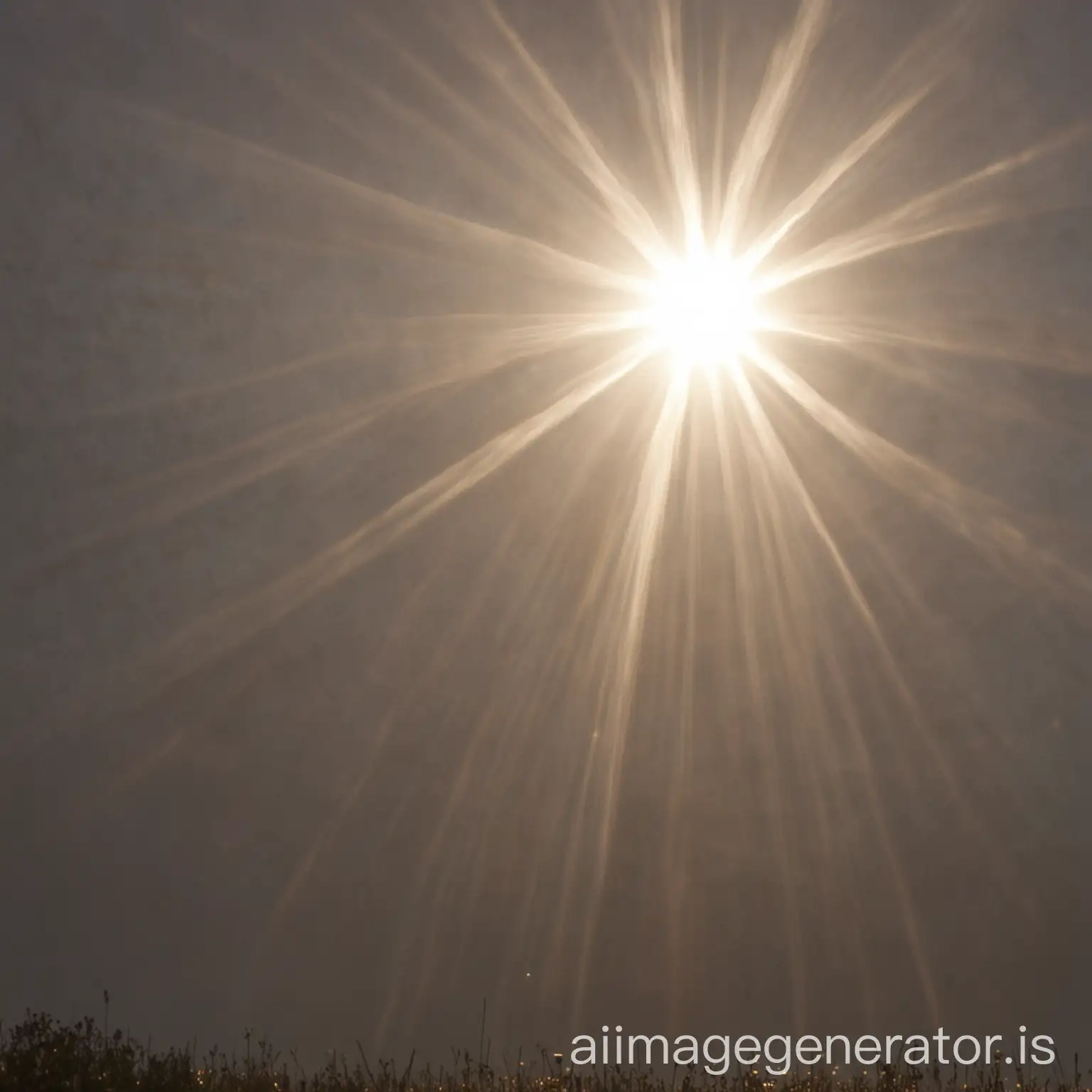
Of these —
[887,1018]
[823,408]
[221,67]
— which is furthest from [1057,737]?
[221,67]

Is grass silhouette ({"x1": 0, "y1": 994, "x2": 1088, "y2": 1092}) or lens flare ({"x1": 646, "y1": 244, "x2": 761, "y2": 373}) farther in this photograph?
lens flare ({"x1": 646, "y1": 244, "x2": 761, "y2": 373})

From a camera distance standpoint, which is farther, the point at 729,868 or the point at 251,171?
the point at 251,171

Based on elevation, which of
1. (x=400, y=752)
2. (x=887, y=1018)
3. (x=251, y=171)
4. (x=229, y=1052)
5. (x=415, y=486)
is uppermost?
(x=251, y=171)

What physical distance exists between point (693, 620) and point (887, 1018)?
1737 millimetres

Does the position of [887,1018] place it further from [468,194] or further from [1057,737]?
[468,194]

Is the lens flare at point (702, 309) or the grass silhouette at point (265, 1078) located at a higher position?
the lens flare at point (702, 309)

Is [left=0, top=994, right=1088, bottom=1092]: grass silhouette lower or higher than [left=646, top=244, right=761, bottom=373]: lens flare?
lower

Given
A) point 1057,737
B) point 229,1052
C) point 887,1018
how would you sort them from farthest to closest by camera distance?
point 1057,737 → point 887,1018 → point 229,1052

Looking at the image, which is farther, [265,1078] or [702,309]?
[702,309]

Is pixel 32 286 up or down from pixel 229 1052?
up

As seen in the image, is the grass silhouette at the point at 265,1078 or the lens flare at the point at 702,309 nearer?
the grass silhouette at the point at 265,1078

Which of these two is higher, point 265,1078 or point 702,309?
point 702,309

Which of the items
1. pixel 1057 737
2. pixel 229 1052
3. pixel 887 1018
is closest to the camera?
pixel 229 1052

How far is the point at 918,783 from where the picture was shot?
491 cm
